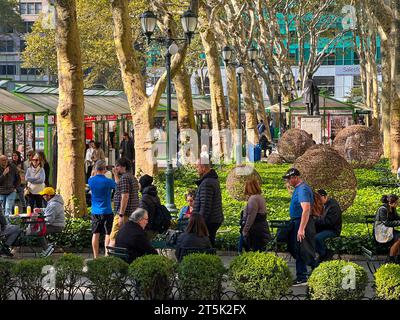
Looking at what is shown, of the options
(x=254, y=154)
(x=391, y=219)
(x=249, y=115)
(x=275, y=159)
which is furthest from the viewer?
(x=249, y=115)

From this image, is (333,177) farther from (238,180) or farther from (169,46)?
(169,46)

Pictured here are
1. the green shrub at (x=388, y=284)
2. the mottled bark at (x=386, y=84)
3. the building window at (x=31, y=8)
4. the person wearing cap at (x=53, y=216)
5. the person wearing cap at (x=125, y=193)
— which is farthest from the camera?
the building window at (x=31, y=8)

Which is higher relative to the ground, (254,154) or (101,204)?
(254,154)

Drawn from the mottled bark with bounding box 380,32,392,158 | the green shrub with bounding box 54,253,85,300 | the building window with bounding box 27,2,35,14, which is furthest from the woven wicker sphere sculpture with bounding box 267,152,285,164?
the building window with bounding box 27,2,35,14

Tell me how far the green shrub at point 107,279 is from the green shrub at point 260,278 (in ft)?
3.83

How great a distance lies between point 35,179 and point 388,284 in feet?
40.6

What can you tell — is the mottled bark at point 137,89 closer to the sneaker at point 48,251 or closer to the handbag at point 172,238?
the sneaker at point 48,251

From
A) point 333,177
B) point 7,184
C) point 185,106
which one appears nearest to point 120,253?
point 333,177

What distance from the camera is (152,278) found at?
1149 cm

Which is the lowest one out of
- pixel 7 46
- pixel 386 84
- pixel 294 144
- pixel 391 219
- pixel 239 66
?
pixel 391 219

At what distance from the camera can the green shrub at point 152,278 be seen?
1147 centimetres

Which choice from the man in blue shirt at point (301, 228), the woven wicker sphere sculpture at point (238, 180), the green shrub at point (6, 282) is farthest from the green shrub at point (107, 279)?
the woven wicker sphere sculpture at point (238, 180)
